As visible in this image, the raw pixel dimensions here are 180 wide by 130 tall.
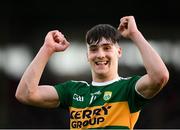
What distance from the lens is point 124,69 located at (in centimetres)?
835

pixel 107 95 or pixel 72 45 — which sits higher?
pixel 107 95

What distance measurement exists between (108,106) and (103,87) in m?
0.14

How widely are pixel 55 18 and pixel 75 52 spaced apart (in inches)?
26.1

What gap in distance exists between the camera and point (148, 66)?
11.1ft

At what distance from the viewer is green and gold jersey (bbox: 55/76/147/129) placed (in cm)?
352

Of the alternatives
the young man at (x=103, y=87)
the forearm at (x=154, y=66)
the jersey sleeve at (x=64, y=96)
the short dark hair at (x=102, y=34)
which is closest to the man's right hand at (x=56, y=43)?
the young man at (x=103, y=87)

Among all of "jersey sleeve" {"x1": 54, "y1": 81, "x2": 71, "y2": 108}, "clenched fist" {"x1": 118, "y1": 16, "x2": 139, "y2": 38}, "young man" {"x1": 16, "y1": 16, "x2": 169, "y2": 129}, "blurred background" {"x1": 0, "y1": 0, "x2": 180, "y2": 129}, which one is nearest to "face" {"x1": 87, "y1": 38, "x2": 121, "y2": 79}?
"young man" {"x1": 16, "y1": 16, "x2": 169, "y2": 129}

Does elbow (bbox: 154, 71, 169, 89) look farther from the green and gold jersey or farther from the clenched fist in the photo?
the clenched fist

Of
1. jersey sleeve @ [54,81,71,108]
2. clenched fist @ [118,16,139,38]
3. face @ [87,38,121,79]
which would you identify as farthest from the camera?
jersey sleeve @ [54,81,71,108]

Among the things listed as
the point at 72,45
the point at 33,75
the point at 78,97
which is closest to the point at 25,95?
the point at 33,75

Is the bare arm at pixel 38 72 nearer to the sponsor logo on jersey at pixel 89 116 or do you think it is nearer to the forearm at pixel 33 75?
the forearm at pixel 33 75

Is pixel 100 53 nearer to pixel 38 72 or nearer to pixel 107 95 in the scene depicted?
pixel 107 95

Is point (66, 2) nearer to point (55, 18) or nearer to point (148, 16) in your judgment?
point (55, 18)

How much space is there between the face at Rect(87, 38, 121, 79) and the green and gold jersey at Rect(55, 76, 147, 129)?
0.08 meters
